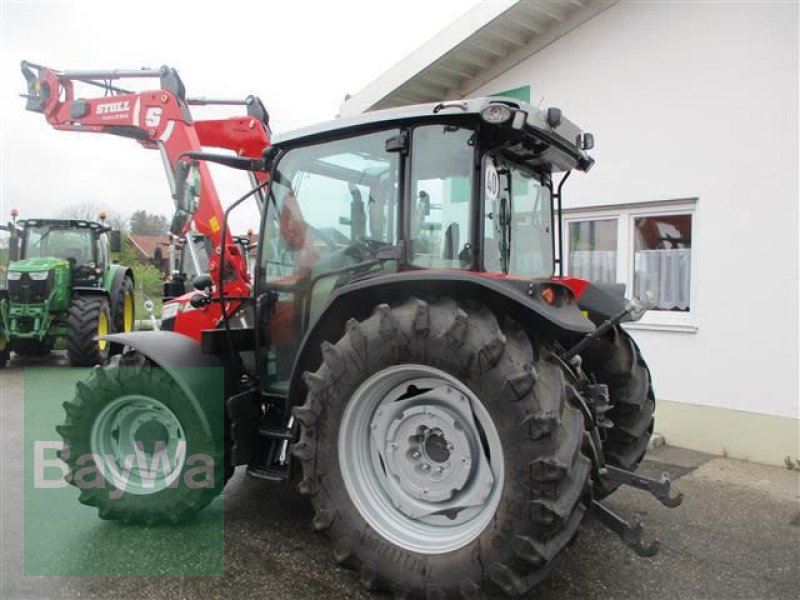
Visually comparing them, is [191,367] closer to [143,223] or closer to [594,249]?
[594,249]

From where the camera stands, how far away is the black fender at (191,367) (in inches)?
144

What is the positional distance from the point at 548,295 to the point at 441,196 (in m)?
0.77

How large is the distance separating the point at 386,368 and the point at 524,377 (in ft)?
Result: 2.13

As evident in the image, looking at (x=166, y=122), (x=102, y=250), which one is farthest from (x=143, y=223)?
A: (x=166, y=122)

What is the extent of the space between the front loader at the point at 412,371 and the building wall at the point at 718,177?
69.8 inches

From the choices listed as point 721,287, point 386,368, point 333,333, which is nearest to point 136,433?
point 333,333

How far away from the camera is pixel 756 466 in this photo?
542 cm

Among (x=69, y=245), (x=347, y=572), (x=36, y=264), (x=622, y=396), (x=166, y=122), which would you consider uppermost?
(x=166, y=122)

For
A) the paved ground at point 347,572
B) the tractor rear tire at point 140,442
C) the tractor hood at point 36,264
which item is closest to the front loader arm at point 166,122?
the tractor rear tire at point 140,442

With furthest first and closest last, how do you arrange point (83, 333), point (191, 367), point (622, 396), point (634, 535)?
point (83, 333) < point (622, 396) < point (191, 367) < point (634, 535)

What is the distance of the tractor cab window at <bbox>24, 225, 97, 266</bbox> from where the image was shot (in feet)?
37.7

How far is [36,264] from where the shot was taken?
10.8 metres

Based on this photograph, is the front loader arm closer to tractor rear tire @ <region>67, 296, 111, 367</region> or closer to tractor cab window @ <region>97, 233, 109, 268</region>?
tractor rear tire @ <region>67, 296, 111, 367</region>

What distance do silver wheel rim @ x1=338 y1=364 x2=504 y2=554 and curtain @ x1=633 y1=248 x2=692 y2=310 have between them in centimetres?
361
